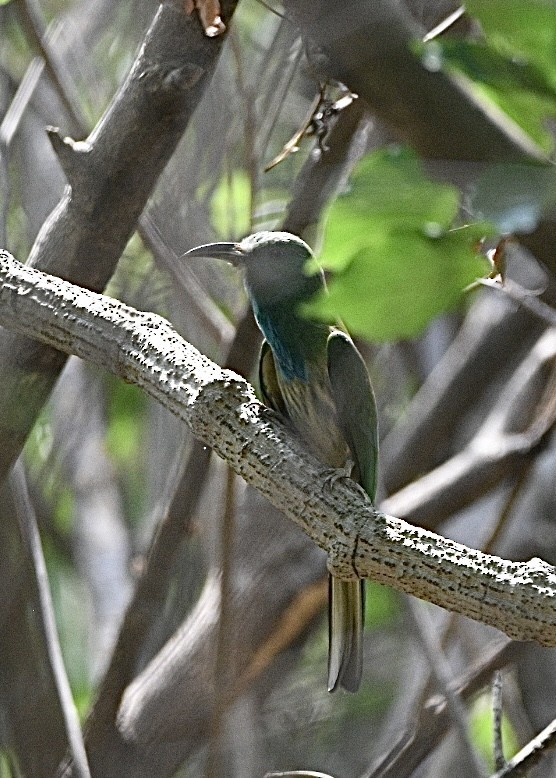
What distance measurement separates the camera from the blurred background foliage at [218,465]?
2.17 metres

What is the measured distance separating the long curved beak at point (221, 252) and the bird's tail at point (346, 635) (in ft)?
1.78

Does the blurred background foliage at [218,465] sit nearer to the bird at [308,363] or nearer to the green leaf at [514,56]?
the bird at [308,363]

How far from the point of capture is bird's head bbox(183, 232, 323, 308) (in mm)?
1811

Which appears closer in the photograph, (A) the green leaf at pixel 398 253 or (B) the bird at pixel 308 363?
(A) the green leaf at pixel 398 253

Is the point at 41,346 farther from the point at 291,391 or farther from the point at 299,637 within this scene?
the point at 299,637

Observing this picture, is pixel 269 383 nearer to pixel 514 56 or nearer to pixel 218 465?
pixel 218 465

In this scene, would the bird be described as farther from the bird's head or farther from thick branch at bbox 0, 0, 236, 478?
thick branch at bbox 0, 0, 236, 478

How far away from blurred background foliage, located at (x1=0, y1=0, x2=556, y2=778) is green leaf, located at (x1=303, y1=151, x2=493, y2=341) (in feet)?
3.53

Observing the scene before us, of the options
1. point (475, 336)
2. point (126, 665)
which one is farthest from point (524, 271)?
point (126, 665)

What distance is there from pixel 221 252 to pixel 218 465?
87 cm

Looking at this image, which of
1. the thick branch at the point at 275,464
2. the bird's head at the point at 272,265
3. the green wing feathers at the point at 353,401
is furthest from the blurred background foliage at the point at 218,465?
the thick branch at the point at 275,464

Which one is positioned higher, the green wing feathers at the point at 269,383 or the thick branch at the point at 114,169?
the thick branch at the point at 114,169

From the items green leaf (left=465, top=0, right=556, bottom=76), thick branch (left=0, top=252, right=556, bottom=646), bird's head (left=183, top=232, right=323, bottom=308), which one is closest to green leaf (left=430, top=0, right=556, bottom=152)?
green leaf (left=465, top=0, right=556, bottom=76)

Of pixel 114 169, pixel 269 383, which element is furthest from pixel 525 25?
pixel 269 383
